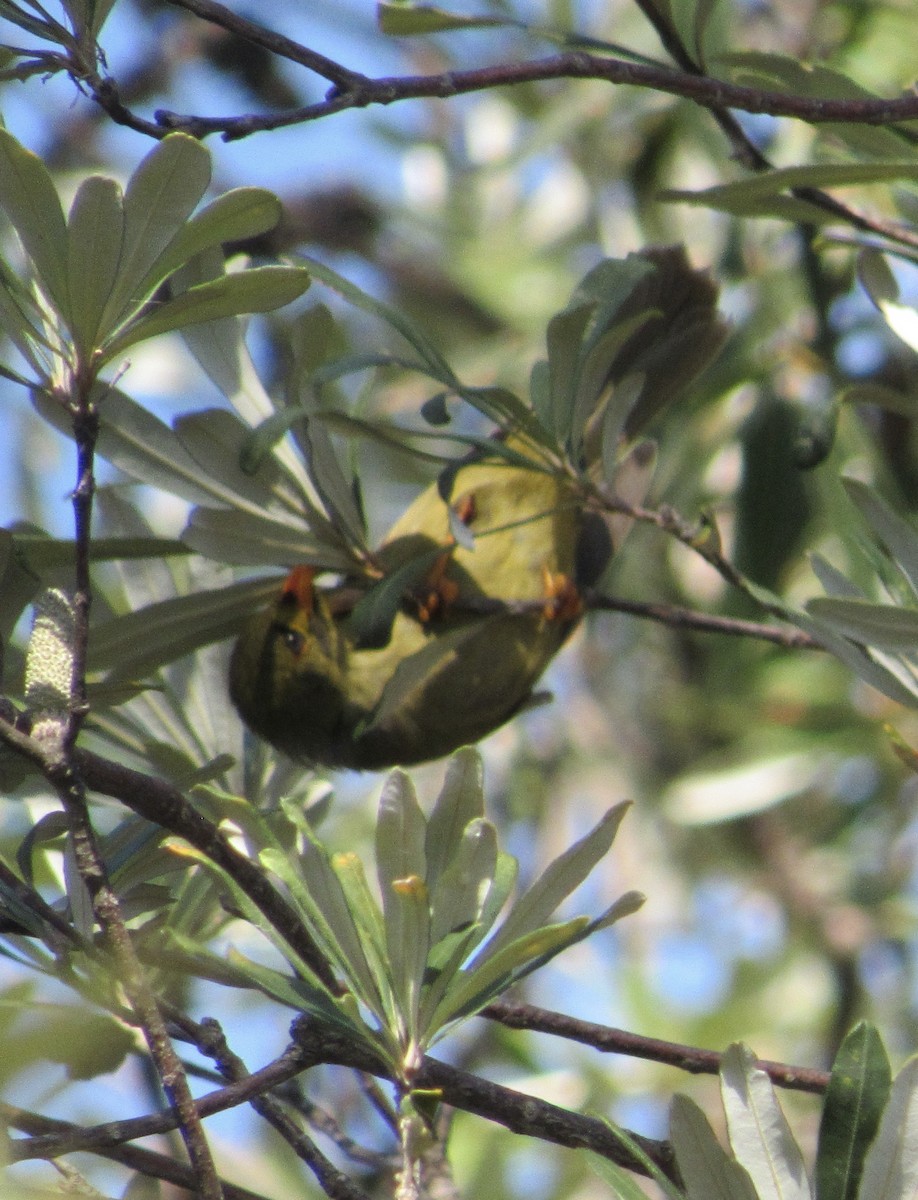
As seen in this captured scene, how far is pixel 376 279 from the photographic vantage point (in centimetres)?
649

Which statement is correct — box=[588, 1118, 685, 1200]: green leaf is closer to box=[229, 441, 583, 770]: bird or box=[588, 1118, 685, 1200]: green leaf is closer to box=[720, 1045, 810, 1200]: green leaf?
box=[720, 1045, 810, 1200]: green leaf

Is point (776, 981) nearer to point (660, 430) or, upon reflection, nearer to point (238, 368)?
point (660, 430)

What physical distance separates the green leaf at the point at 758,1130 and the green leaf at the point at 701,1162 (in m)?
0.02

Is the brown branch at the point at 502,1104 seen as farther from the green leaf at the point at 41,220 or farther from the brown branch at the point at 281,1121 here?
the green leaf at the point at 41,220

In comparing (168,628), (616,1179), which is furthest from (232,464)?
(616,1179)

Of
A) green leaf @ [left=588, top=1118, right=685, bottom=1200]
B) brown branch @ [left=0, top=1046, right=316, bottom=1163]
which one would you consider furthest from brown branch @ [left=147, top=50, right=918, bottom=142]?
green leaf @ [left=588, top=1118, right=685, bottom=1200]

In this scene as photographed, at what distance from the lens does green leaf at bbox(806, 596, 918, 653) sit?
1.68m

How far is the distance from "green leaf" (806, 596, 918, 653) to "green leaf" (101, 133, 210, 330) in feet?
2.66

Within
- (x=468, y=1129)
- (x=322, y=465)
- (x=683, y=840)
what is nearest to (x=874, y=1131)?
(x=322, y=465)

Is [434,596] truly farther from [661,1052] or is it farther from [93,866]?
[93,866]

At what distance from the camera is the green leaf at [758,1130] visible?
1.53m

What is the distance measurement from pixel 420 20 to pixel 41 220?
67cm

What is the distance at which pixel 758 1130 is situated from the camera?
1538mm

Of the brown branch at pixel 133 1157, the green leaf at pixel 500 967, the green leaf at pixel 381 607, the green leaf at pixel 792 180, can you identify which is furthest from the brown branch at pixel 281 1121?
the green leaf at pixel 792 180
